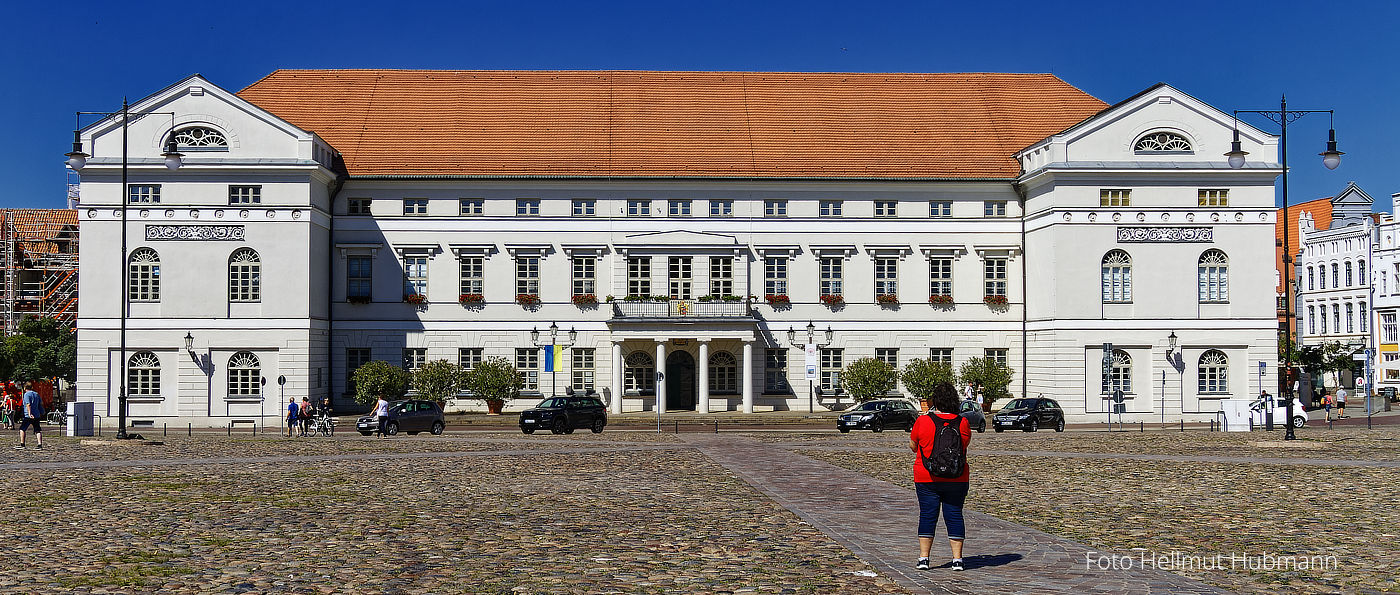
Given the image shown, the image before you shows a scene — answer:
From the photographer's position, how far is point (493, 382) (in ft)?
189

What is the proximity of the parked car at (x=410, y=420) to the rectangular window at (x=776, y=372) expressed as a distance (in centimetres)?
1677

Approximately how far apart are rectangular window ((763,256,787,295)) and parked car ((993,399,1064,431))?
1355 cm

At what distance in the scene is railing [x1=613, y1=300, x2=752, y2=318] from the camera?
59062 millimetres

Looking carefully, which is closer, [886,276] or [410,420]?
[410,420]

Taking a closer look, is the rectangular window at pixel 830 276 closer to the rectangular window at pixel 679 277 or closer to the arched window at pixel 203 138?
the rectangular window at pixel 679 277

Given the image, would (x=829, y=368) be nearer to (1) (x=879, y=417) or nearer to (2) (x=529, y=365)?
(1) (x=879, y=417)

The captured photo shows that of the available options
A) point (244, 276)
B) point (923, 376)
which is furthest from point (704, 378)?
point (244, 276)

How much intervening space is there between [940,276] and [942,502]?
48.7 metres

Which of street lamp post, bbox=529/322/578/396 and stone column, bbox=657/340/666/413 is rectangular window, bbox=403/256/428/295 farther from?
stone column, bbox=657/340/666/413

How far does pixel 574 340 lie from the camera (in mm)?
60469

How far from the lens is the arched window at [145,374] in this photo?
5566 cm

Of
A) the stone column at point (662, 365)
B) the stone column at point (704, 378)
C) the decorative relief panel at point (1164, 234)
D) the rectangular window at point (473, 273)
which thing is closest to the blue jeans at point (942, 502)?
the stone column at point (662, 365)

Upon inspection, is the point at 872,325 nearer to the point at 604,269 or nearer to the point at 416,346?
the point at 604,269

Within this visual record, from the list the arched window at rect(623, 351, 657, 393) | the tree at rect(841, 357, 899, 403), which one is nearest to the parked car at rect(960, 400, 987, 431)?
the tree at rect(841, 357, 899, 403)
